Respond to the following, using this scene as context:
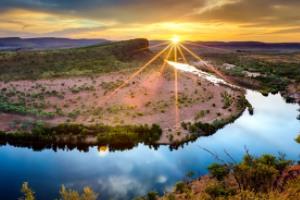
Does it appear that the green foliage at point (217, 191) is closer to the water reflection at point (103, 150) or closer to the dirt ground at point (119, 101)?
the water reflection at point (103, 150)

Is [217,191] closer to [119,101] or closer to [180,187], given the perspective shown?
[180,187]

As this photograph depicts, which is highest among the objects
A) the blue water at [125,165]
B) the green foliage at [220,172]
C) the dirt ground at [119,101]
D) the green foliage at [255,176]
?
the green foliage at [255,176]

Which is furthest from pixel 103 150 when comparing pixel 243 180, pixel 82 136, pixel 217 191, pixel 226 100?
pixel 226 100

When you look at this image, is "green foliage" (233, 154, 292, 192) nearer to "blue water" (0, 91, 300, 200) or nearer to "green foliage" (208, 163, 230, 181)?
"green foliage" (208, 163, 230, 181)

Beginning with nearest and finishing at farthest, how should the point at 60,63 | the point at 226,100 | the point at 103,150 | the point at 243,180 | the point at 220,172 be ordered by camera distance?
1. the point at 243,180
2. the point at 220,172
3. the point at 103,150
4. the point at 226,100
5. the point at 60,63

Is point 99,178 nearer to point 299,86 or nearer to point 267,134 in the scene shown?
point 267,134

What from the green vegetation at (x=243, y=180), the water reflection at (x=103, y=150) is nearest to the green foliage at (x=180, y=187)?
the green vegetation at (x=243, y=180)
